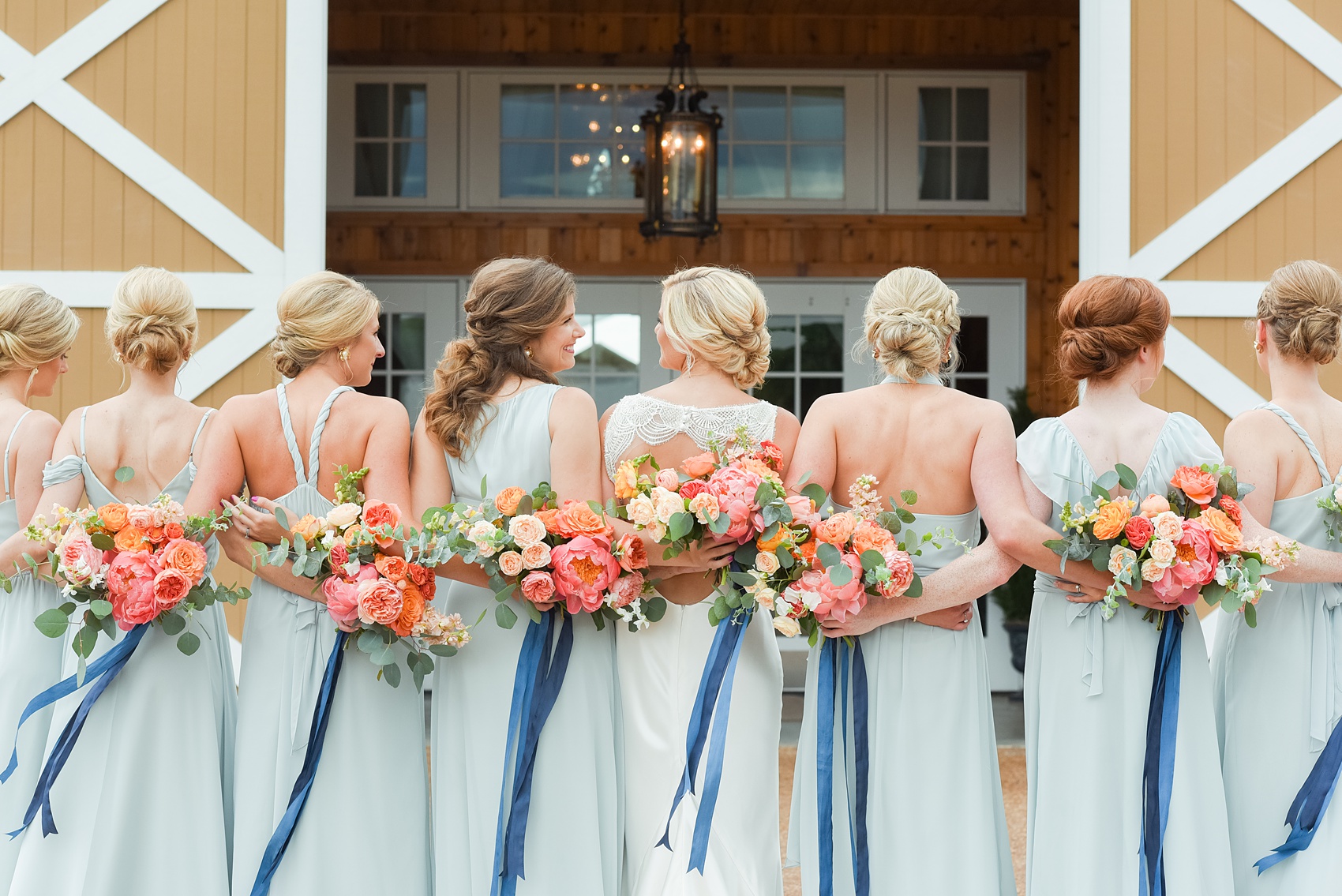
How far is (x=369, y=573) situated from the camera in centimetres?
268

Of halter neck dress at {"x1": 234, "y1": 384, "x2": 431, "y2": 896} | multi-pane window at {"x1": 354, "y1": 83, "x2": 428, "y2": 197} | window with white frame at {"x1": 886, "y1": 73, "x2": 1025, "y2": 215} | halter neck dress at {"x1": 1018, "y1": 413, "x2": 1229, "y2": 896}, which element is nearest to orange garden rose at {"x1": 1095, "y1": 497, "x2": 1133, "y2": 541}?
halter neck dress at {"x1": 1018, "y1": 413, "x2": 1229, "y2": 896}

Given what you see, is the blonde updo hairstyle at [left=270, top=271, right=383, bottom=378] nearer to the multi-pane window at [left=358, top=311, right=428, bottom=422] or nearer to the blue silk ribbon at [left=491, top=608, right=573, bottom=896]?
the blue silk ribbon at [left=491, top=608, right=573, bottom=896]

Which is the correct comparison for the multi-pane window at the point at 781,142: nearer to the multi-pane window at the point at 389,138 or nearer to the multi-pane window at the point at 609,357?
the multi-pane window at the point at 609,357

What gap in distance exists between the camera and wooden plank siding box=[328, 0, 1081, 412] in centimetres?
716

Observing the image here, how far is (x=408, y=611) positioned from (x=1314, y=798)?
84.8 inches

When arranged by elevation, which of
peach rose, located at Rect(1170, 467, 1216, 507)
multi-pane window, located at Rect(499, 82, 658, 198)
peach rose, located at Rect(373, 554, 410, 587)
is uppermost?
multi-pane window, located at Rect(499, 82, 658, 198)

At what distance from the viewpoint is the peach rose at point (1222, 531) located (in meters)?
2.66

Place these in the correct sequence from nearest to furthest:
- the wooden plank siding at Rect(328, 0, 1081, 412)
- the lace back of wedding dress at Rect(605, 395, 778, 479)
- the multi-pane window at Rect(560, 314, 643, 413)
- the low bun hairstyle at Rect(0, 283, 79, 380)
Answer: the lace back of wedding dress at Rect(605, 395, 778, 479) < the low bun hairstyle at Rect(0, 283, 79, 380) < the wooden plank siding at Rect(328, 0, 1081, 412) < the multi-pane window at Rect(560, 314, 643, 413)

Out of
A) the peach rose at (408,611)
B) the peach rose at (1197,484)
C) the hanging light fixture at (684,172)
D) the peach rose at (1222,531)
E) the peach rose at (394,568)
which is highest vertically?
the hanging light fixture at (684,172)

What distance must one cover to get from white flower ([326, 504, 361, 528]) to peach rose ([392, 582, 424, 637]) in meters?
0.19

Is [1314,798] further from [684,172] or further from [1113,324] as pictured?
[684,172]

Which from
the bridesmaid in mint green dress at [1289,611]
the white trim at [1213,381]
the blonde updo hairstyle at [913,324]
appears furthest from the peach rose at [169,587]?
the white trim at [1213,381]

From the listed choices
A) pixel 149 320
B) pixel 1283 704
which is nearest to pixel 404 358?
pixel 149 320

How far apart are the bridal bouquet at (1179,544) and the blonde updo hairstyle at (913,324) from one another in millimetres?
470
